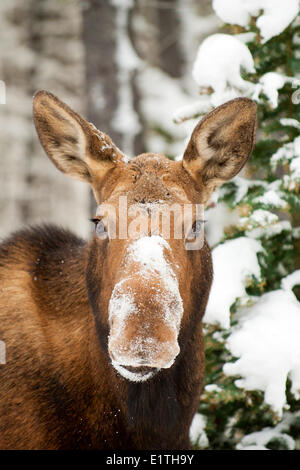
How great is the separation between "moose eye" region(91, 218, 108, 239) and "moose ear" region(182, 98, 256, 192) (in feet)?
2.64

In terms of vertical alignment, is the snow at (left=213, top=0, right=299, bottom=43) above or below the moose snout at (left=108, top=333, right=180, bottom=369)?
above

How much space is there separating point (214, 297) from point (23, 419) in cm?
214

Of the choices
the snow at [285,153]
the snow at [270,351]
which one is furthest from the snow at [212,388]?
the snow at [285,153]

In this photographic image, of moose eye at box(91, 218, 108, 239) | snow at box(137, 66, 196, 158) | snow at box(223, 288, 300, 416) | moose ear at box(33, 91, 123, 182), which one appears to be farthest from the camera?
snow at box(137, 66, 196, 158)

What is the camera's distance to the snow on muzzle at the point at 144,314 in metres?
3.15

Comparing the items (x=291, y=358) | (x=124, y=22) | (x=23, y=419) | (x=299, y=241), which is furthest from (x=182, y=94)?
(x=23, y=419)

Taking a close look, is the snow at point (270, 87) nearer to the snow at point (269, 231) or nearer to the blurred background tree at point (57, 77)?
the snow at point (269, 231)

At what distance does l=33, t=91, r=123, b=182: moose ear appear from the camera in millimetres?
4301

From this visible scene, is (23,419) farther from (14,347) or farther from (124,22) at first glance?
(124,22)

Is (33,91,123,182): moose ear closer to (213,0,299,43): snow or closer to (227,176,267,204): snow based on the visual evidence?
(227,176,267,204): snow

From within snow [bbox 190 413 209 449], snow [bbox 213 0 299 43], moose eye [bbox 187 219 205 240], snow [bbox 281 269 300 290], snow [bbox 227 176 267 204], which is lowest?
snow [bbox 190 413 209 449]

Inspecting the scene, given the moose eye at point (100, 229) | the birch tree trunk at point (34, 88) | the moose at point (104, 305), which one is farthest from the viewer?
the birch tree trunk at point (34, 88)

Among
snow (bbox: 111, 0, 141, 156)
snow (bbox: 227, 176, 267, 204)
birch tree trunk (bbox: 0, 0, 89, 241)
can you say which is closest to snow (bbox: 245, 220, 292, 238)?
snow (bbox: 227, 176, 267, 204)
